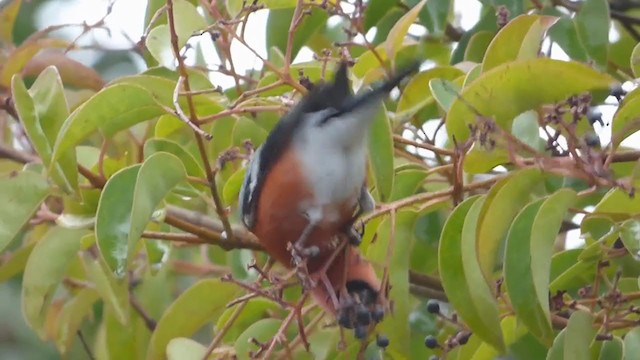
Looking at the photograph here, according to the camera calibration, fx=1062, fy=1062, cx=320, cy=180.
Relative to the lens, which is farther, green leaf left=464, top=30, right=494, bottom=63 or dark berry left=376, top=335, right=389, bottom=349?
green leaf left=464, top=30, right=494, bottom=63

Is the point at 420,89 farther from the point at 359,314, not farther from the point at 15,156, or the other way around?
the point at 15,156

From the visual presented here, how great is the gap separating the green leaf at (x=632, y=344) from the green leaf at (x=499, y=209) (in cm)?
18

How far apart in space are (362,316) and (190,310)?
40 centimetres

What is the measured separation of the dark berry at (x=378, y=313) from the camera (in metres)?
1.22

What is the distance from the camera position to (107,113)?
1307 mm

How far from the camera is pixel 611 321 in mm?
1258

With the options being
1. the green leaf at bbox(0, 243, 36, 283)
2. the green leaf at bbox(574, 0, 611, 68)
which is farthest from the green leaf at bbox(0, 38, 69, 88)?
the green leaf at bbox(574, 0, 611, 68)

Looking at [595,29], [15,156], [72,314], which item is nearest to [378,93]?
[595,29]

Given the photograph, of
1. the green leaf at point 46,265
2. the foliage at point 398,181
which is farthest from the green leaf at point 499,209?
the green leaf at point 46,265

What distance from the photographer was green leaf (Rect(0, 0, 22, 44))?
5.97ft

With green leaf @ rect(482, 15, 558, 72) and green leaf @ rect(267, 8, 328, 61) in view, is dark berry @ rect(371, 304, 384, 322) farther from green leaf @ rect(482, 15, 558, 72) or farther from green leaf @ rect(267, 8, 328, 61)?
green leaf @ rect(267, 8, 328, 61)

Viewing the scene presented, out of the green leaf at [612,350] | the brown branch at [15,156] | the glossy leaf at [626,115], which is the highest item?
the glossy leaf at [626,115]

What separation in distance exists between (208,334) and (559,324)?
1.58 m

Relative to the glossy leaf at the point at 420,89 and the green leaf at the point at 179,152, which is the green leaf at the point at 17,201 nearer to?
the green leaf at the point at 179,152
